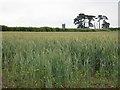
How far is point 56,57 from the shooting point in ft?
16.1

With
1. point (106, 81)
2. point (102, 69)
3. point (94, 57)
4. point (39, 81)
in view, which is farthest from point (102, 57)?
point (39, 81)

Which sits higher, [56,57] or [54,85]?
[56,57]

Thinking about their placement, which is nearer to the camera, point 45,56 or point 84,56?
point 45,56

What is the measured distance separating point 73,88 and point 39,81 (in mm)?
654

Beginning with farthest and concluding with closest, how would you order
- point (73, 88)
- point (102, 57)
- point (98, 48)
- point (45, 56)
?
point (98, 48)
point (102, 57)
point (45, 56)
point (73, 88)

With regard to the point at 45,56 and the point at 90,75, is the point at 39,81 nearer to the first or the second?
the point at 45,56

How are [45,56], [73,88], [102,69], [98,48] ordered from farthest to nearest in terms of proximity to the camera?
[98,48], [102,69], [45,56], [73,88]

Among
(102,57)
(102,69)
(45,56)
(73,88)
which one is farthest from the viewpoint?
(102,57)

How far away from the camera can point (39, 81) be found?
15.6 ft

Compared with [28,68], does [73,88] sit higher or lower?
lower

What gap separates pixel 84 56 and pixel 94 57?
0.83ft

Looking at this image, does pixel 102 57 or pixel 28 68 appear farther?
pixel 102 57

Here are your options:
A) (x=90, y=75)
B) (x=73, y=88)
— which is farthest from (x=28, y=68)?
(x=90, y=75)

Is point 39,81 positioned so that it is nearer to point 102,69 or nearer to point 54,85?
point 54,85
